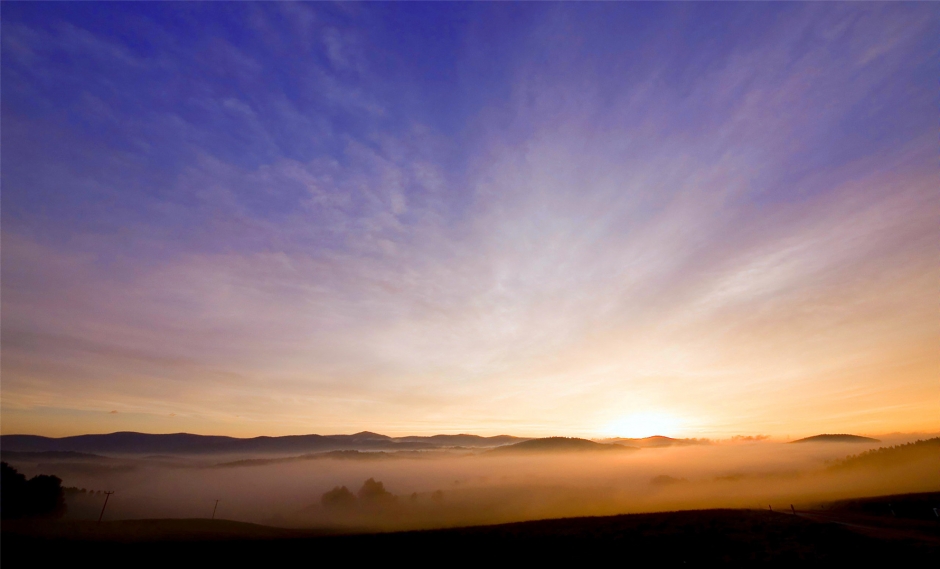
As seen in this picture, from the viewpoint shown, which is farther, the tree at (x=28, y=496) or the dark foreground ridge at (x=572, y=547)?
the tree at (x=28, y=496)

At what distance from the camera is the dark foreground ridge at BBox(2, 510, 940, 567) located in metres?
47.3

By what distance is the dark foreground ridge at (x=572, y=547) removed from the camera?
1864 inches

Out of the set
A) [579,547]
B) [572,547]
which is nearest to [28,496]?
[572,547]

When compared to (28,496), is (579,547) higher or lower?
higher

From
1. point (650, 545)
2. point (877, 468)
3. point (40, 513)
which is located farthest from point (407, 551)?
point (877, 468)

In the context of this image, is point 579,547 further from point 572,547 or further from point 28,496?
point 28,496

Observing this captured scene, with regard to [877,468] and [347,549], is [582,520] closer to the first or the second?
[347,549]

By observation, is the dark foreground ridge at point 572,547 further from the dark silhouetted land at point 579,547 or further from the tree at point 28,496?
the tree at point 28,496

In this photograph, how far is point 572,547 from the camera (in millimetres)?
55250

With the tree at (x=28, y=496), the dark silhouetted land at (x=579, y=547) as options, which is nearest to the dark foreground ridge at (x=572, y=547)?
the dark silhouetted land at (x=579, y=547)

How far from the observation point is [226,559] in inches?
2135

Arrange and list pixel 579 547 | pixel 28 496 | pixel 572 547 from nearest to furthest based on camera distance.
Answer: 1. pixel 579 547
2. pixel 572 547
3. pixel 28 496

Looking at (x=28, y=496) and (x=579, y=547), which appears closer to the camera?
(x=579, y=547)

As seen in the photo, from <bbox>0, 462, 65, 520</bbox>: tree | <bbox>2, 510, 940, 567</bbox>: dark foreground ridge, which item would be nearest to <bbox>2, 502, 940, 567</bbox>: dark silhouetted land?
<bbox>2, 510, 940, 567</bbox>: dark foreground ridge
